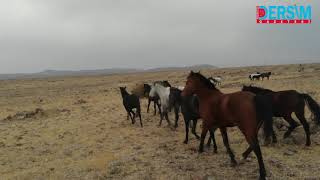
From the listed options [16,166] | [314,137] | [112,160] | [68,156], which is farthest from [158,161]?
[314,137]

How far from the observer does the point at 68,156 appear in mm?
10258

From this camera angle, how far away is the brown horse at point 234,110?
7062 mm

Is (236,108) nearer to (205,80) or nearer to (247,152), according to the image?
(247,152)

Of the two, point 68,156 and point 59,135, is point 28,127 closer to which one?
point 59,135

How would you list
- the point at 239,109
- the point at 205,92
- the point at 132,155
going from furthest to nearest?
the point at 132,155 → the point at 205,92 → the point at 239,109

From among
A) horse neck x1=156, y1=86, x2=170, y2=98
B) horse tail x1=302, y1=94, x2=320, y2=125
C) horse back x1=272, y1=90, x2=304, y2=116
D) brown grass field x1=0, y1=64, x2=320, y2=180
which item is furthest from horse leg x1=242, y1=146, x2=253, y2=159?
horse neck x1=156, y1=86, x2=170, y2=98

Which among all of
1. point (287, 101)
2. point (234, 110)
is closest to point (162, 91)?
point (287, 101)

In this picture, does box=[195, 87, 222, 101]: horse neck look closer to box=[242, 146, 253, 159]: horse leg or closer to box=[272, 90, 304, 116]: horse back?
box=[242, 146, 253, 159]: horse leg

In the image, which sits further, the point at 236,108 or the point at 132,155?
the point at 132,155

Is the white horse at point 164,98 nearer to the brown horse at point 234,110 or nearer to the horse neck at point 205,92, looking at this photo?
the brown horse at point 234,110

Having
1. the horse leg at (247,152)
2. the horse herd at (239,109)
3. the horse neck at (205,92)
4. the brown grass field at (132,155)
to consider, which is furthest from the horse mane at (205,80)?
the brown grass field at (132,155)

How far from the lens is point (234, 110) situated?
7.44 m

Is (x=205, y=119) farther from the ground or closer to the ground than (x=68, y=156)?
farther from the ground

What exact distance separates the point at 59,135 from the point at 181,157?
6329mm
